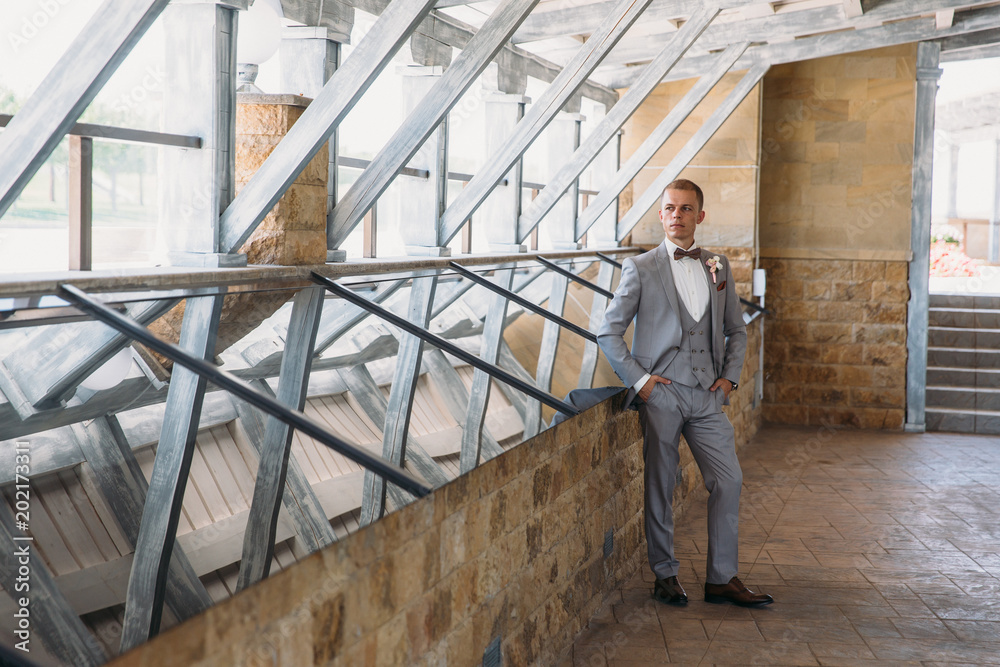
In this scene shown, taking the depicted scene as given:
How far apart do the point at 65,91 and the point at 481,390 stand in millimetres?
1555

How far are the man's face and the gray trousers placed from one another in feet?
1.89

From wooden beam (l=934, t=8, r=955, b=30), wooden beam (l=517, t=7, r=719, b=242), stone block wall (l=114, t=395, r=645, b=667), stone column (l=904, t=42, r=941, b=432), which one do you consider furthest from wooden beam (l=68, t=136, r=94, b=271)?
stone column (l=904, t=42, r=941, b=432)

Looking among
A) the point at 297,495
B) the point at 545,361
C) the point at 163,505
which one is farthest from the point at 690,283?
the point at 163,505

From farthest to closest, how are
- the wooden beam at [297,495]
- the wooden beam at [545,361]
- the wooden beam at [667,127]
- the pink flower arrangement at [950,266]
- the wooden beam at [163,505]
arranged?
the pink flower arrangement at [950,266] → the wooden beam at [667,127] → the wooden beam at [545,361] → the wooden beam at [297,495] → the wooden beam at [163,505]

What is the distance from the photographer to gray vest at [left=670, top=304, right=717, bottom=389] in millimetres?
3510

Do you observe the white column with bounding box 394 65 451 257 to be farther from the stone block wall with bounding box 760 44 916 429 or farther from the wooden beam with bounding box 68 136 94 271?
the stone block wall with bounding box 760 44 916 429

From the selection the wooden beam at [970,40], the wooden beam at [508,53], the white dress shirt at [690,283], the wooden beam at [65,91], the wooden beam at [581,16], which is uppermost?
the wooden beam at [970,40]

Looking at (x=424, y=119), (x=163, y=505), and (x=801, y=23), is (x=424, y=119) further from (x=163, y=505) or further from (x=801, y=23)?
(x=801, y=23)

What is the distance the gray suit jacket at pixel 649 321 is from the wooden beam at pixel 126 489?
2056 mm

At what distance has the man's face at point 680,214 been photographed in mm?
3553

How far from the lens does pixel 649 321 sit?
3.55m

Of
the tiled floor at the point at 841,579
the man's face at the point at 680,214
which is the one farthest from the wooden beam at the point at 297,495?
the man's face at the point at 680,214

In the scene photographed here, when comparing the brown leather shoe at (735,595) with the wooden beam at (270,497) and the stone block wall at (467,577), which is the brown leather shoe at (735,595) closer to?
the stone block wall at (467,577)

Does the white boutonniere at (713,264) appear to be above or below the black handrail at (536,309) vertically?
above
